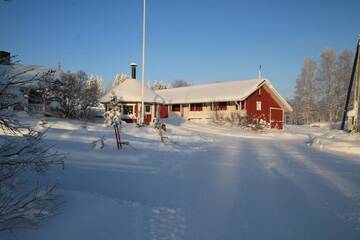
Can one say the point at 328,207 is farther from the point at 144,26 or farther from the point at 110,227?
the point at 144,26

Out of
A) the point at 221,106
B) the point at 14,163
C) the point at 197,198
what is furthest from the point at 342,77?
the point at 14,163

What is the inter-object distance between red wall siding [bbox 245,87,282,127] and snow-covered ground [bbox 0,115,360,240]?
24408 mm

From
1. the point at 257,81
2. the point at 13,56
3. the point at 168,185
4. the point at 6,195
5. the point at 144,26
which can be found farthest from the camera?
the point at 257,81

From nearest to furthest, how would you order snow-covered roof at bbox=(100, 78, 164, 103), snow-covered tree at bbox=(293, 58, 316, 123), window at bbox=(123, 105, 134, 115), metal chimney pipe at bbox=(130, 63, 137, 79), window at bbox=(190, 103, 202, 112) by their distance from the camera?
snow-covered roof at bbox=(100, 78, 164, 103) < window at bbox=(123, 105, 134, 115) < metal chimney pipe at bbox=(130, 63, 137, 79) < window at bbox=(190, 103, 202, 112) < snow-covered tree at bbox=(293, 58, 316, 123)

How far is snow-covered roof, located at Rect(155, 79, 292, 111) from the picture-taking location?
117 ft

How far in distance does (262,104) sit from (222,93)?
4635 mm

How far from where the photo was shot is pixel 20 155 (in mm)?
4449

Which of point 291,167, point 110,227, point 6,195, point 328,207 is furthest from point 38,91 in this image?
point 291,167

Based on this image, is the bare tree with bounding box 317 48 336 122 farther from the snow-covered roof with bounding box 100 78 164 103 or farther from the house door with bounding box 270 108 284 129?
the snow-covered roof with bounding box 100 78 164 103

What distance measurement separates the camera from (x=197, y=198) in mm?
6641

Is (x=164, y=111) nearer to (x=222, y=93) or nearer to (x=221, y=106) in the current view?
(x=221, y=106)

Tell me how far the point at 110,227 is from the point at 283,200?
3557mm

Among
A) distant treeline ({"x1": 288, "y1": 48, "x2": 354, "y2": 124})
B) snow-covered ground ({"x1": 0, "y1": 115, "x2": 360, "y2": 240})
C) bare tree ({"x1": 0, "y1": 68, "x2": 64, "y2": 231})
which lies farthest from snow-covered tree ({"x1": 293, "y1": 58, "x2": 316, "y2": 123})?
bare tree ({"x1": 0, "y1": 68, "x2": 64, "y2": 231})

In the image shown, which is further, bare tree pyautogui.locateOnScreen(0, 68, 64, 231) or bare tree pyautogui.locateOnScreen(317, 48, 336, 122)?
bare tree pyautogui.locateOnScreen(317, 48, 336, 122)
